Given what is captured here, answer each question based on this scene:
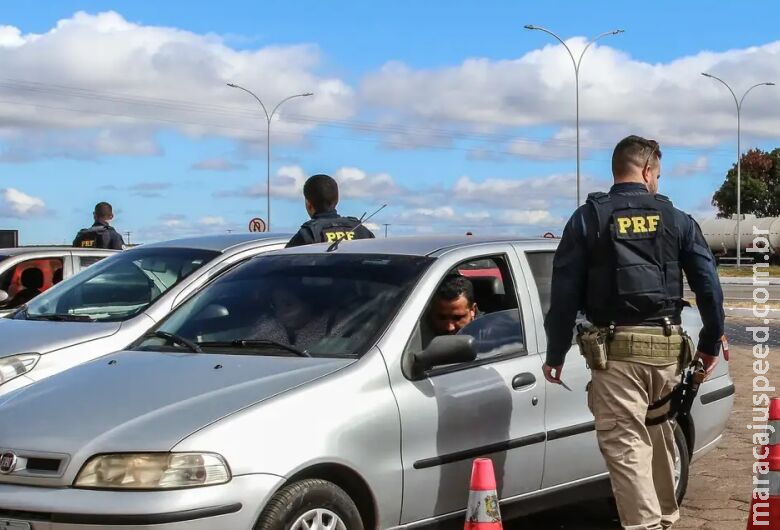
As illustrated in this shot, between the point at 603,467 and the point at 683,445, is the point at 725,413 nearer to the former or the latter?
the point at 683,445

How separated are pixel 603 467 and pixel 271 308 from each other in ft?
6.15

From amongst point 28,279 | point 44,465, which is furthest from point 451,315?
point 28,279

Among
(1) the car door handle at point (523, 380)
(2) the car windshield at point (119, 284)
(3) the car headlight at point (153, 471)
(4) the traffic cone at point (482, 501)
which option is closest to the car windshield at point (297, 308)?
(1) the car door handle at point (523, 380)

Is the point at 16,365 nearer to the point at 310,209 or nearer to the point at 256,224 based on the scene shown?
the point at 310,209

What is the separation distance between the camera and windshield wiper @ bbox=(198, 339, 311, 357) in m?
4.61

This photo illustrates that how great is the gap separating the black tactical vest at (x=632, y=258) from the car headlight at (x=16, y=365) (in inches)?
127

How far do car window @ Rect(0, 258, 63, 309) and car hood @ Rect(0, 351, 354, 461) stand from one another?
4746 mm

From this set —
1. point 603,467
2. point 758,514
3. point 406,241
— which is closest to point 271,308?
point 406,241

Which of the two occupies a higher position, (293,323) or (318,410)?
(293,323)

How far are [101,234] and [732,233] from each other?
1968 inches

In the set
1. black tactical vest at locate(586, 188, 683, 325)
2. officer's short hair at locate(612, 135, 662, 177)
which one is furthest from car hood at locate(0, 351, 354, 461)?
officer's short hair at locate(612, 135, 662, 177)

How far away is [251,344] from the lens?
4719 mm

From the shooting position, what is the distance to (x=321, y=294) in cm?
496

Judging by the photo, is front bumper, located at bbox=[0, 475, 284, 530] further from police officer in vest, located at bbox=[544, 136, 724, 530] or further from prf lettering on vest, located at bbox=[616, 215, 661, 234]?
prf lettering on vest, located at bbox=[616, 215, 661, 234]
